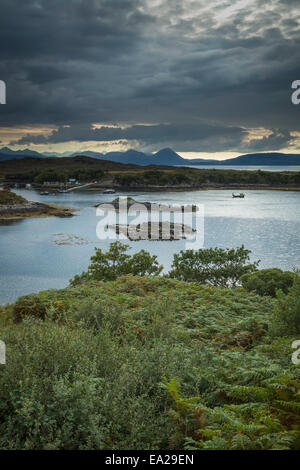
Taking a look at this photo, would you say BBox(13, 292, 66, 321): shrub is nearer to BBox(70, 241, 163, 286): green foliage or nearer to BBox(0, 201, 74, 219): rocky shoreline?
BBox(70, 241, 163, 286): green foliage

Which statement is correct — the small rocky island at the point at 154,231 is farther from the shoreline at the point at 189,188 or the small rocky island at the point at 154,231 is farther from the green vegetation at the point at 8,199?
the shoreline at the point at 189,188

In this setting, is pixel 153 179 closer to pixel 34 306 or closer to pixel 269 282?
pixel 269 282

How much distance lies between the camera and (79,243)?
48000 mm

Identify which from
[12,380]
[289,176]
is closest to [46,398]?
[12,380]

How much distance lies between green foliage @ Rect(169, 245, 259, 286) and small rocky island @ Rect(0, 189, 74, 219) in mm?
54006

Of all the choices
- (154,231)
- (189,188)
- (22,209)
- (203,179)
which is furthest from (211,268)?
(203,179)

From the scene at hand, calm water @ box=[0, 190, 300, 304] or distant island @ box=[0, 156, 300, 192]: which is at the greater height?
distant island @ box=[0, 156, 300, 192]

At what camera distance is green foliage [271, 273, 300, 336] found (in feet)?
24.0

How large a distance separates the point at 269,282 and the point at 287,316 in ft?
23.7

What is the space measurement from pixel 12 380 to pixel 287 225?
6254cm

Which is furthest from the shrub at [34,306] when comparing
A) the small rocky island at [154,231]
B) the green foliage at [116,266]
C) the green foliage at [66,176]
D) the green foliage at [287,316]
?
the green foliage at [66,176]

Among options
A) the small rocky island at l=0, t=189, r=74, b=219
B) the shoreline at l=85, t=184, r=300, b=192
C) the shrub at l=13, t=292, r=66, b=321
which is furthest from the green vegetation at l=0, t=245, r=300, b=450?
the shoreline at l=85, t=184, r=300, b=192

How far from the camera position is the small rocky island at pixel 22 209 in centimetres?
7325
